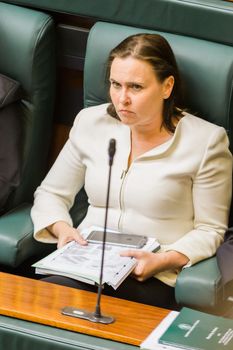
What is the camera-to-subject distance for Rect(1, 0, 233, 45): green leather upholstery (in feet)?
10.2

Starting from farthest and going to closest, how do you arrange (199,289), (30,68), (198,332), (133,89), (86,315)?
(30,68) → (133,89) → (199,289) → (86,315) → (198,332)

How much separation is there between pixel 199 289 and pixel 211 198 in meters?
0.31

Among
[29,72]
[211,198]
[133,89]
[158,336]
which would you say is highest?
[133,89]

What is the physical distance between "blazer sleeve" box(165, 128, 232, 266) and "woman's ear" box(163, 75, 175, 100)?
171mm

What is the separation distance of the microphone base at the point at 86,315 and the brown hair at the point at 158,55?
69cm

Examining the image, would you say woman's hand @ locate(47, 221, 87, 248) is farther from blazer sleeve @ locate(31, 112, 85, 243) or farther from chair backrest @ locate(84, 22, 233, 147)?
chair backrest @ locate(84, 22, 233, 147)

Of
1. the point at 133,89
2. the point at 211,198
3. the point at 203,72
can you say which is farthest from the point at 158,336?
the point at 203,72

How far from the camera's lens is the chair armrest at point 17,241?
3.03 metres

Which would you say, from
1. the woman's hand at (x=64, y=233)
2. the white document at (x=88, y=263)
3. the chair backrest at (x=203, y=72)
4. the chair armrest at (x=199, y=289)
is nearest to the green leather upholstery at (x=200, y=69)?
the chair backrest at (x=203, y=72)

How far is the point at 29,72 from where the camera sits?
10.8ft

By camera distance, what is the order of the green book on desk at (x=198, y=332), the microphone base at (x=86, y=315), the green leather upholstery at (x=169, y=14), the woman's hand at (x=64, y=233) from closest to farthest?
the green book on desk at (x=198, y=332) → the microphone base at (x=86, y=315) → the woman's hand at (x=64, y=233) → the green leather upholstery at (x=169, y=14)

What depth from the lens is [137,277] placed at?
290cm

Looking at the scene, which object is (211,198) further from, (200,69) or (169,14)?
(169,14)

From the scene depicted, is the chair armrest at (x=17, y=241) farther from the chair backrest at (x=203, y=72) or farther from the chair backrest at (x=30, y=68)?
the chair backrest at (x=203, y=72)
